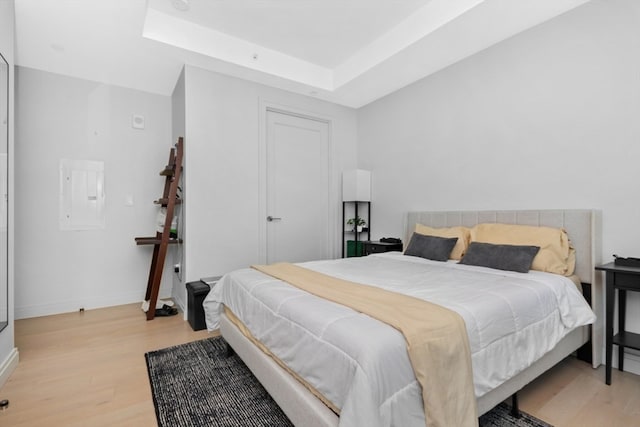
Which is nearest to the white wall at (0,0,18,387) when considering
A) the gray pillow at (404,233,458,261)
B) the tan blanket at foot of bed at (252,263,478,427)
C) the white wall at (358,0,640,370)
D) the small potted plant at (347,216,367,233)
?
the tan blanket at foot of bed at (252,263,478,427)

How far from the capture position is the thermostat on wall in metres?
3.83

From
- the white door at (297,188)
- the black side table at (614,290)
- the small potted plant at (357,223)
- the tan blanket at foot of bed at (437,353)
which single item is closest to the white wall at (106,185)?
the white door at (297,188)

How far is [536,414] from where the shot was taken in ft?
5.71

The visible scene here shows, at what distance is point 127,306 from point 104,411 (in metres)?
2.21

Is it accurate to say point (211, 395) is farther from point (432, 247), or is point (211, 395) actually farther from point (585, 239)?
point (585, 239)

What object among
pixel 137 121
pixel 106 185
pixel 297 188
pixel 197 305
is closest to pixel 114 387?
→ pixel 197 305

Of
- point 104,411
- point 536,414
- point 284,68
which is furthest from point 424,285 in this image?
point 284,68

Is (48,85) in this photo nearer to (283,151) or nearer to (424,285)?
(283,151)

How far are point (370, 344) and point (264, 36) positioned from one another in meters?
3.24

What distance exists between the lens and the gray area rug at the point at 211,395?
1663 millimetres

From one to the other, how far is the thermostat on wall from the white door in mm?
1540

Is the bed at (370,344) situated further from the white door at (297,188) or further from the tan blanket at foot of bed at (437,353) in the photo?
the white door at (297,188)

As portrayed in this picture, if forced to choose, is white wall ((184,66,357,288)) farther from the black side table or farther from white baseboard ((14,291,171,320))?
the black side table

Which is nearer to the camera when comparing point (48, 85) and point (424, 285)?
point (424, 285)
